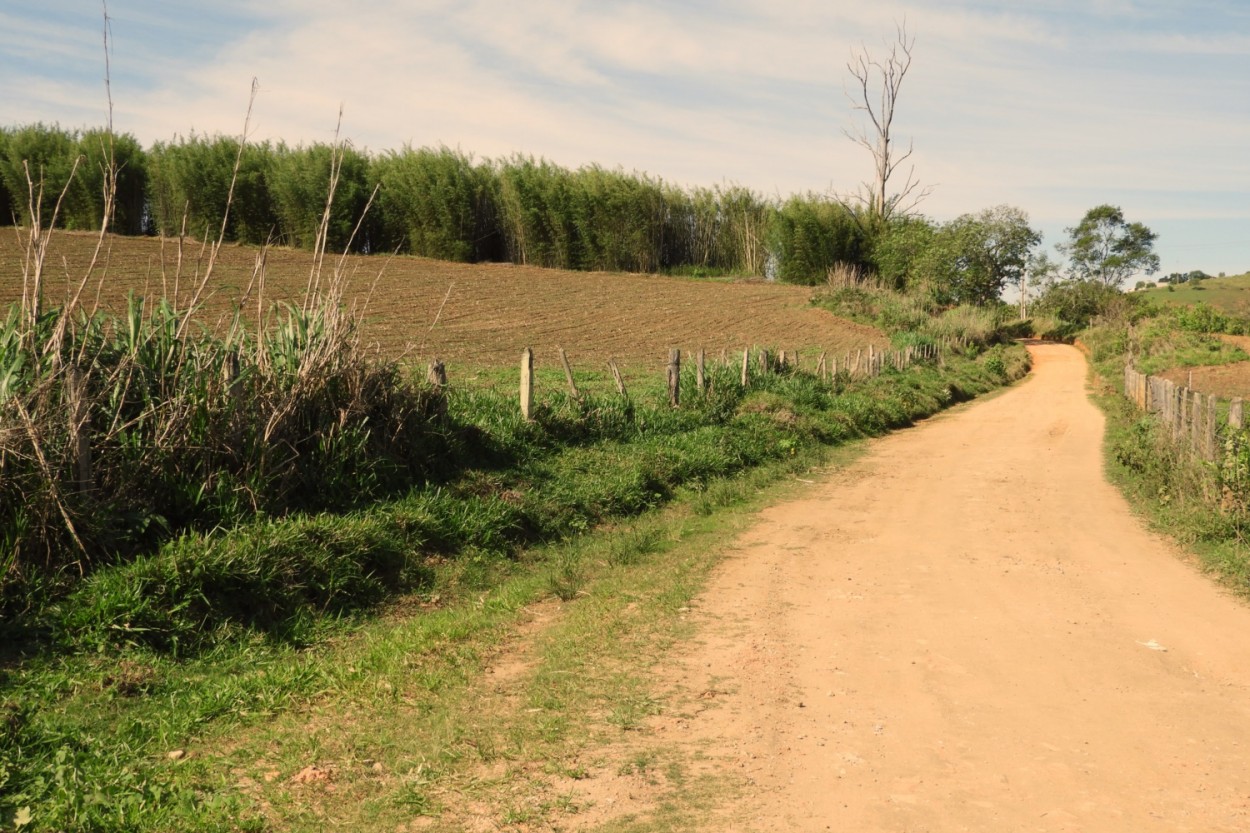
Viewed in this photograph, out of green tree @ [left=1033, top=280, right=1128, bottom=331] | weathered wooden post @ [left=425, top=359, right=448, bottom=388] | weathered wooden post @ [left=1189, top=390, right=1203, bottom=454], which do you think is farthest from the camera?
green tree @ [left=1033, top=280, right=1128, bottom=331]

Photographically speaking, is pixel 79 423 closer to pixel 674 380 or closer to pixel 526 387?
pixel 526 387

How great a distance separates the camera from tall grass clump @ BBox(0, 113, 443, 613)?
6.14 m

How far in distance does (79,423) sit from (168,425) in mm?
678

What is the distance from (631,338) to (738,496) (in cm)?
1656

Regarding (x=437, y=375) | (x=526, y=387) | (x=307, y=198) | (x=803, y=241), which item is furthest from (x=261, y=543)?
(x=803, y=241)

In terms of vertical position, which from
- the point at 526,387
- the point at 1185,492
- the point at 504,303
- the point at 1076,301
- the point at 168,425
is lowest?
the point at 1185,492

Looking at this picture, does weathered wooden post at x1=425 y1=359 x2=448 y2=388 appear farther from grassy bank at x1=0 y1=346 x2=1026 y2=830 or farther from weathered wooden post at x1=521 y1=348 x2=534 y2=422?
weathered wooden post at x1=521 y1=348 x2=534 y2=422

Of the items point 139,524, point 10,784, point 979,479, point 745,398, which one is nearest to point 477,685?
point 10,784

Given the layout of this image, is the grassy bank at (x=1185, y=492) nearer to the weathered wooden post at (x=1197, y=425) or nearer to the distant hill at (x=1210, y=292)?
the weathered wooden post at (x=1197, y=425)

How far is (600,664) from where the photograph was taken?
5.96 m

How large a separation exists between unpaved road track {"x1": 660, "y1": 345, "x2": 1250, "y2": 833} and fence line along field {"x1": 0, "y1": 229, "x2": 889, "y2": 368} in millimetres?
12288

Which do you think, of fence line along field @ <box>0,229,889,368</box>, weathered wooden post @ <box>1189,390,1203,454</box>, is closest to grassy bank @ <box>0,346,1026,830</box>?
weathered wooden post @ <box>1189,390,1203,454</box>

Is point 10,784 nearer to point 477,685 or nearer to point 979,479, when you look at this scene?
point 477,685

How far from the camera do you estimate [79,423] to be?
638cm
